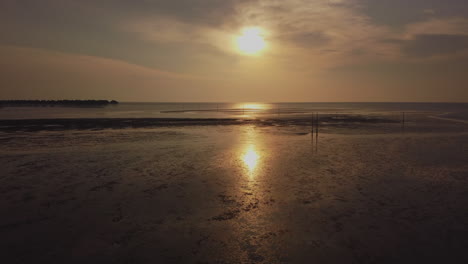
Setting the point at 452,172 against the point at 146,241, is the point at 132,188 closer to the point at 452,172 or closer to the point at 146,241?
the point at 146,241

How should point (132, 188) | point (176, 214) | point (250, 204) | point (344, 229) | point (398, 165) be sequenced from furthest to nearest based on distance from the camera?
point (398, 165) < point (132, 188) < point (250, 204) < point (176, 214) < point (344, 229)

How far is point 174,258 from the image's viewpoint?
6.16 metres

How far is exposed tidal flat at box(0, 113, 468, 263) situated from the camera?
21.1ft

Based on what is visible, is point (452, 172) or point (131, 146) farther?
point (131, 146)

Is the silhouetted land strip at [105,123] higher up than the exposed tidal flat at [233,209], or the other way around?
the silhouetted land strip at [105,123]

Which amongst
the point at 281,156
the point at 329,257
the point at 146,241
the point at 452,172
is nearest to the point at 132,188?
the point at 146,241

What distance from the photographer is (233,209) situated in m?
9.00

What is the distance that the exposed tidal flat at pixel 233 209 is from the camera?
6.42 meters

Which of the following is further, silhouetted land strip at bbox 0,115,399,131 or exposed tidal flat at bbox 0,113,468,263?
silhouetted land strip at bbox 0,115,399,131

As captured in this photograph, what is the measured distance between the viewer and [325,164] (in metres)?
15.4

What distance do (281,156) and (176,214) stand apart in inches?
424

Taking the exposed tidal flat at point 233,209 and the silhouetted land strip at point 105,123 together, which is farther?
the silhouetted land strip at point 105,123

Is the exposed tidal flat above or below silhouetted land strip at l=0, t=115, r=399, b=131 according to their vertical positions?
below

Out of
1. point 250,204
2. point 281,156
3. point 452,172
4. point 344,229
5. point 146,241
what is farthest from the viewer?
point 281,156
